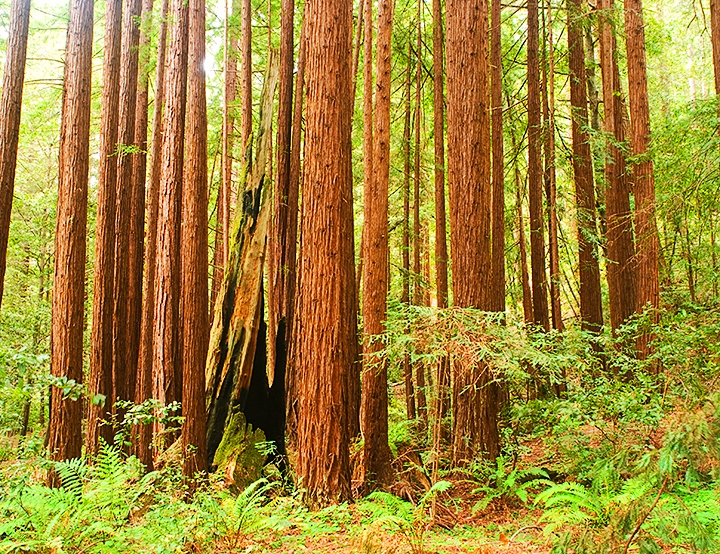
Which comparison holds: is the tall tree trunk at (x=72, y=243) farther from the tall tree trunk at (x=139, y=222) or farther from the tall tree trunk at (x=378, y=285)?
the tall tree trunk at (x=378, y=285)

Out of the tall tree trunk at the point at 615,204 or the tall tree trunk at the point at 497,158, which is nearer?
the tall tree trunk at the point at 497,158

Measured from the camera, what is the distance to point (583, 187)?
13.8m

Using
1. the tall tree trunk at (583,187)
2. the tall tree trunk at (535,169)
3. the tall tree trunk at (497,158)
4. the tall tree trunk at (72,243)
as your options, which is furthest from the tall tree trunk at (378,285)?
the tall tree trunk at (583,187)

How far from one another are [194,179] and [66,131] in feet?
8.52

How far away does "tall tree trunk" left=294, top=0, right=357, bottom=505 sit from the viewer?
609cm

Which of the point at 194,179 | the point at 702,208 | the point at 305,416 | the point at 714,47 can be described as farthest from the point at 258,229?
the point at 714,47

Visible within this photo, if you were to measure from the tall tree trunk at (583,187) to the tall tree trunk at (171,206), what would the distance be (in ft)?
28.3

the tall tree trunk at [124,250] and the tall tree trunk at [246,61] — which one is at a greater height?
the tall tree trunk at [246,61]

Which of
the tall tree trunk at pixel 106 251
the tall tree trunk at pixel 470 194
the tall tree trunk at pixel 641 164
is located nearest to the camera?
the tall tree trunk at pixel 470 194

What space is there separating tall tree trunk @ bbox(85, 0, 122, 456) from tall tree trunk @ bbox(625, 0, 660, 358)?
9.13 meters

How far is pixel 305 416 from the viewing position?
6152 mm

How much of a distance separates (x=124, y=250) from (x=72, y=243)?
1.32 metres

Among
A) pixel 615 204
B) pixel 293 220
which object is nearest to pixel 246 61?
pixel 293 220

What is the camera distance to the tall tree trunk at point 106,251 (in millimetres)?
8852
